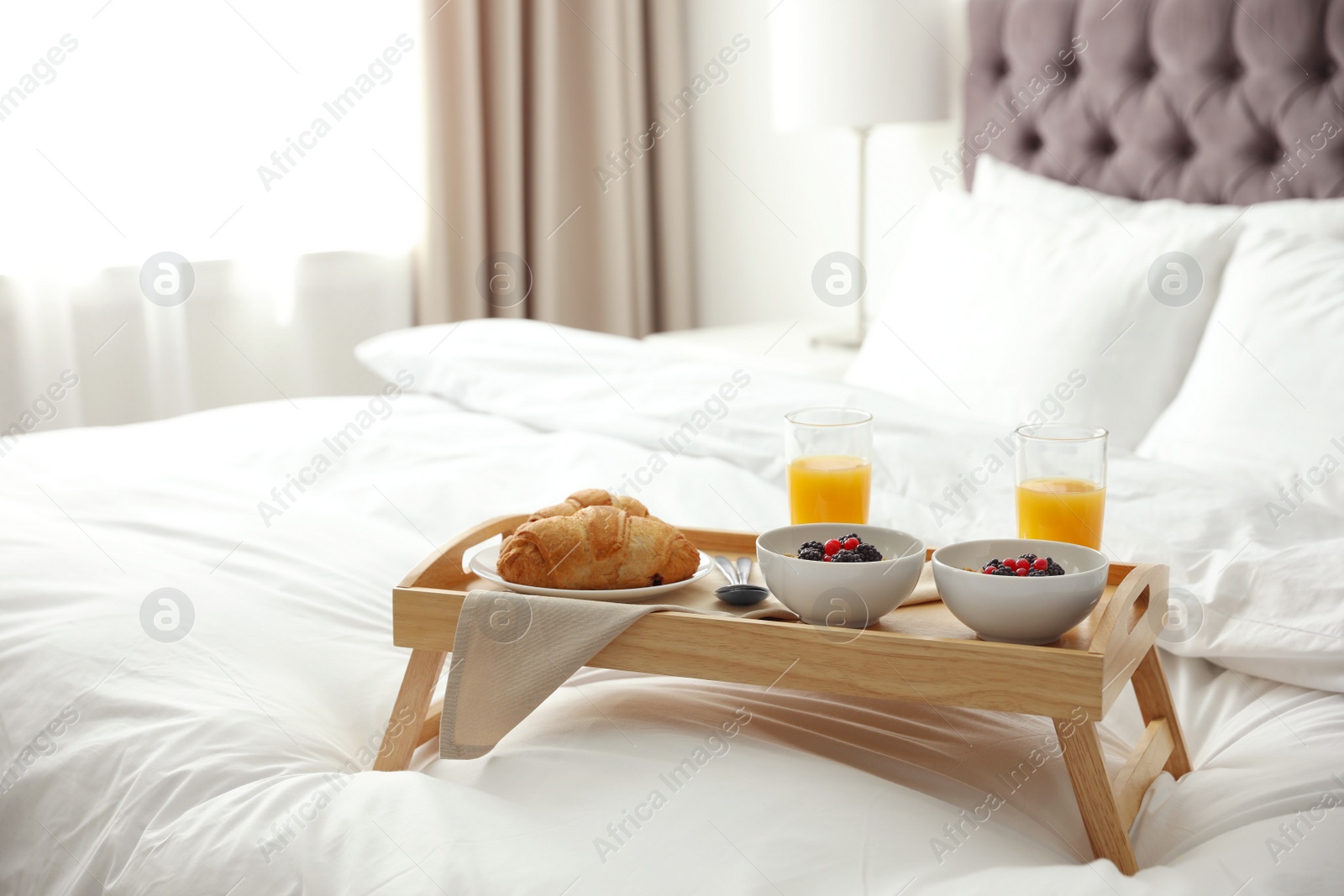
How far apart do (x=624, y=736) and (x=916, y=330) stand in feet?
4.22

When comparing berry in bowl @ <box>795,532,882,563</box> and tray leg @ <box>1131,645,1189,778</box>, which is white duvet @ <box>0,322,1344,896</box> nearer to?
tray leg @ <box>1131,645,1189,778</box>

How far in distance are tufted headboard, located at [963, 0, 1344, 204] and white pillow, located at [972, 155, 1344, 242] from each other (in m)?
0.05

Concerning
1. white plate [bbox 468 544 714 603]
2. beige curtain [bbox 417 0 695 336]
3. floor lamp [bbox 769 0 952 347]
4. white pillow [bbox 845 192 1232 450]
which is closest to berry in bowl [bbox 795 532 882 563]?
white plate [bbox 468 544 714 603]

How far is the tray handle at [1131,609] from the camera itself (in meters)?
0.83

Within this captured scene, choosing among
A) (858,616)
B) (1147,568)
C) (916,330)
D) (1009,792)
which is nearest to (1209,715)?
(1147,568)

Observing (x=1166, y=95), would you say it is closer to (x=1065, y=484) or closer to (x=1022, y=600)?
(x=1065, y=484)

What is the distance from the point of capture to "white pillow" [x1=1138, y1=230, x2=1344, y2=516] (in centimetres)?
141

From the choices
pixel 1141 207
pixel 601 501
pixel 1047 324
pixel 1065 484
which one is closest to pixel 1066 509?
pixel 1065 484

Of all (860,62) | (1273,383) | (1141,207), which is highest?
(860,62)

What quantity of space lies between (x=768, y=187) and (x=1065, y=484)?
2522 mm

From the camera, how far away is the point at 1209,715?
106 centimetres

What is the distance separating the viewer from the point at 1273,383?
1490 millimetres

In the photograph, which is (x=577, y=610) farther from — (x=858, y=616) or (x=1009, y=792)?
(x=1009, y=792)

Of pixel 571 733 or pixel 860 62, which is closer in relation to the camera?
pixel 571 733
